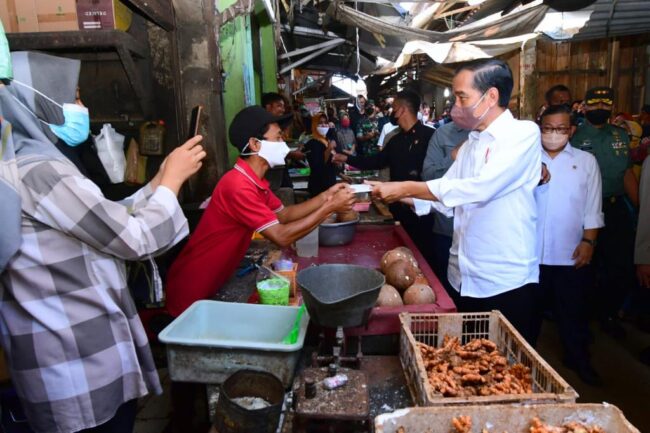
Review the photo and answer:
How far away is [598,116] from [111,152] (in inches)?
191

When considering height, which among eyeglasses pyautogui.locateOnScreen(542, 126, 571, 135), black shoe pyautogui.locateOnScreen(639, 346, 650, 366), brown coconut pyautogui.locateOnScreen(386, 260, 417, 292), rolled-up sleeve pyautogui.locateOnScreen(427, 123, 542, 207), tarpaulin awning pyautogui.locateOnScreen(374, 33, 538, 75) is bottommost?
black shoe pyautogui.locateOnScreen(639, 346, 650, 366)

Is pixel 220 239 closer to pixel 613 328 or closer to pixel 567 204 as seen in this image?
pixel 567 204

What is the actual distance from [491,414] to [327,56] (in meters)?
13.8

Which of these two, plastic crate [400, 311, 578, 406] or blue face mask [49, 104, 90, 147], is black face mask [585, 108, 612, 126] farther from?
blue face mask [49, 104, 90, 147]

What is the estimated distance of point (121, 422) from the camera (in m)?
2.12

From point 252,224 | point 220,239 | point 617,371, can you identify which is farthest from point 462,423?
point 617,371

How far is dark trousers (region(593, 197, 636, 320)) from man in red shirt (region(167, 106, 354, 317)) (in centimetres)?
333

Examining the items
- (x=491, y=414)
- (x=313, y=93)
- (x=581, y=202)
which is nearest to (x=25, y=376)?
(x=491, y=414)

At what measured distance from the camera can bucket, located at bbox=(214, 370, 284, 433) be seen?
1.65 metres

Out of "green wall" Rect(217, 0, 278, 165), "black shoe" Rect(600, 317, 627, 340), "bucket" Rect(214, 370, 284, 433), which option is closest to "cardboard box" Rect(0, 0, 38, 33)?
"green wall" Rect(217, 0, 278, 165)

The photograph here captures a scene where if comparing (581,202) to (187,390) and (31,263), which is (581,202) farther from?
(31,263)

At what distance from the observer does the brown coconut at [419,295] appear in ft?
8.80

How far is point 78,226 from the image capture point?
177 centimetres

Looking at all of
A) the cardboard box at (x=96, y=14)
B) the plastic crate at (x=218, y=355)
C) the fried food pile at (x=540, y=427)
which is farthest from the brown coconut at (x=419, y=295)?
the cardboard box at (x=96, y=14)
